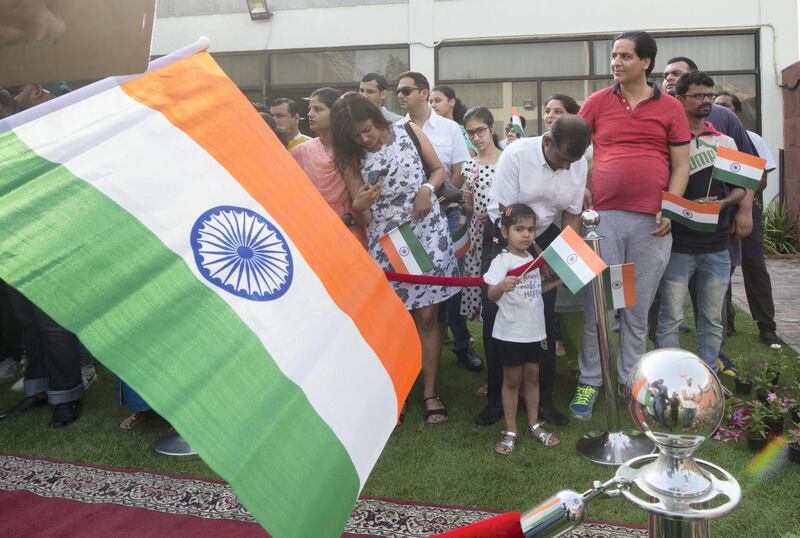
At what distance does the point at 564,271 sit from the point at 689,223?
1.22 m

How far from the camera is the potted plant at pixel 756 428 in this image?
3.59 m

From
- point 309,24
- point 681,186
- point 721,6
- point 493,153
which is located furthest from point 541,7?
point 681,186

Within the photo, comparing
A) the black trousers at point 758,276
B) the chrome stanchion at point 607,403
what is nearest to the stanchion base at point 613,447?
the chrome stanchion at point 607,403

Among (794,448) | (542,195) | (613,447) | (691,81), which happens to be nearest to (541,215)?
(542,195)

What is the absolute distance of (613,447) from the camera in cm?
365

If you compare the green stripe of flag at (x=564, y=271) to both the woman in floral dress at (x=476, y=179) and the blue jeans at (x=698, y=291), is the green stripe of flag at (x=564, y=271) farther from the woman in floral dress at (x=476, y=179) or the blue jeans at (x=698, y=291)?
the woman in floral dress at (x=476, y=179)

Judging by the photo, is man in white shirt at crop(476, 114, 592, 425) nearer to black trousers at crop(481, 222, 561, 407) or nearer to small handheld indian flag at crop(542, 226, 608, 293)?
black trousers at crop(481, 222, 561, 407)

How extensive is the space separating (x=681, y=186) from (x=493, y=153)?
4.48ft

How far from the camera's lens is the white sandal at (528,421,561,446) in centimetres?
382

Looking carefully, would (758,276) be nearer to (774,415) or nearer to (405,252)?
(774,415)

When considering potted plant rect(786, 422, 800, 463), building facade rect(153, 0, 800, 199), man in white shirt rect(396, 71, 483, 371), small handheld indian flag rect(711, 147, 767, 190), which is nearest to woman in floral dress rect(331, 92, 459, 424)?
man in white shirt rect(396, 71, 483, 371)

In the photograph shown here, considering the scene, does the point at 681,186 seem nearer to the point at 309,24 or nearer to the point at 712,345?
the point at 712,345

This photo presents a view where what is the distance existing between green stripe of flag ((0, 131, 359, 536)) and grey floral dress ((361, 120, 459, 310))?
303cm

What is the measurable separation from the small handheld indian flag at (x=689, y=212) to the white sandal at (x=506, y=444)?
155 cm
